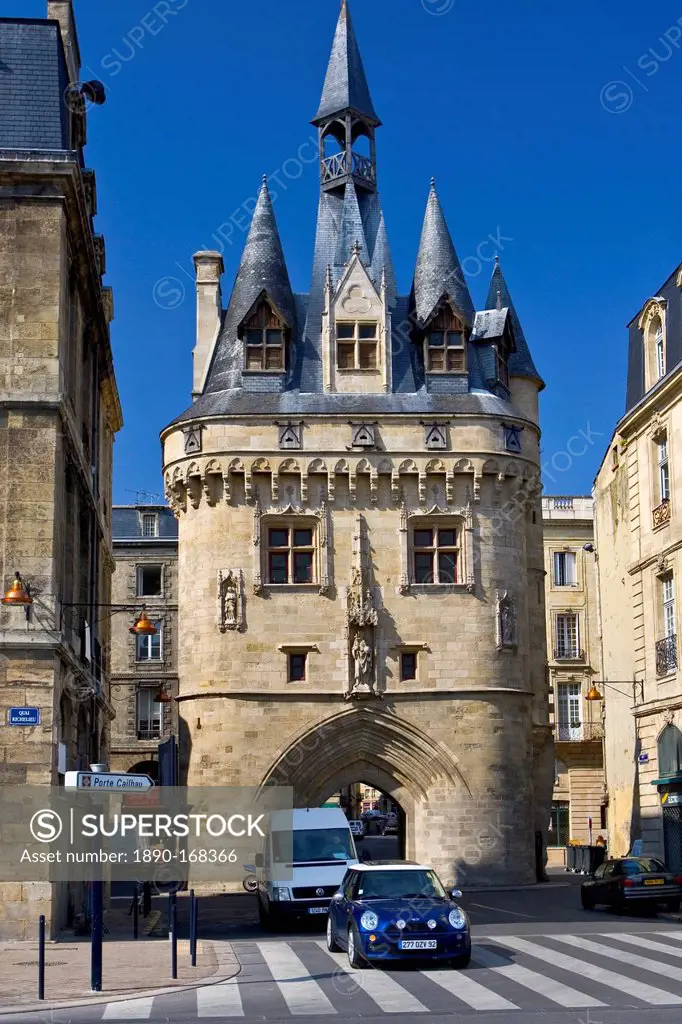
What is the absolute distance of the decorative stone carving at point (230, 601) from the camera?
1304 inches

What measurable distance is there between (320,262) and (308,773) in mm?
13645

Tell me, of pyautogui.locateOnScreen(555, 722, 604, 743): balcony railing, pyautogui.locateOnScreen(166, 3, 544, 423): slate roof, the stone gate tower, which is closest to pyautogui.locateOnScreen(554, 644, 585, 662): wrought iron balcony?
pyautogui.locateOnScreen(555, 722, 604, 743): balcony railing

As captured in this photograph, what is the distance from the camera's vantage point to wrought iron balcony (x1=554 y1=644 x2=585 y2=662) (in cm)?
5222

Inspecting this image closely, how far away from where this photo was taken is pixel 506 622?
3375cm

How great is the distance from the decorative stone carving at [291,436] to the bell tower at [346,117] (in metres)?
9.02

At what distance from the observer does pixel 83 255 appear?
2434 cm

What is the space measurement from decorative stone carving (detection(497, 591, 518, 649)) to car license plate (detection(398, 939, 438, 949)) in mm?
18603

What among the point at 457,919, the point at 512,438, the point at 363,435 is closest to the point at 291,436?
the point at 363,435

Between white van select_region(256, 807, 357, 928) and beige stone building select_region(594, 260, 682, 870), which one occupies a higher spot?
beige stone building select_region(594, 260, 682, 870)

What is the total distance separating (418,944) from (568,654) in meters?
38.1

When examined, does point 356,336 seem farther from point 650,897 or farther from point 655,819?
→ point 650,897

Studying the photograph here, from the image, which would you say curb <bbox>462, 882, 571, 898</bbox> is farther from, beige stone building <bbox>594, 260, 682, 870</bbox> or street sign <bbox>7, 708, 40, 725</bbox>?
street sign <bbox>7, 708, 40, 725</bbox>

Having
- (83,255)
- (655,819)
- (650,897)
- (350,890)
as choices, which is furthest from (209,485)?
(350,890)

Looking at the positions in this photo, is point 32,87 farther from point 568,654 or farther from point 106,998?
point 568,654
